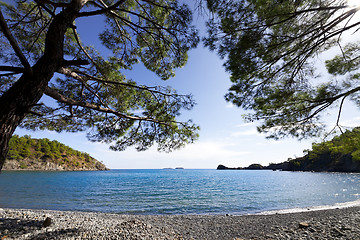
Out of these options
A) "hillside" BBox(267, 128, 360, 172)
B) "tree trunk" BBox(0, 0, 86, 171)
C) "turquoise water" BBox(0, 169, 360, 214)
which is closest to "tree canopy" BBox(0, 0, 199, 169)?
"tree trunk" BBox(0, 0, 86, 171)

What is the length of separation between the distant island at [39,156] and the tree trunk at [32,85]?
81414 mm

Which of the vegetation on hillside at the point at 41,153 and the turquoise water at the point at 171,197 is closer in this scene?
the turquoise water at the point at 171,197

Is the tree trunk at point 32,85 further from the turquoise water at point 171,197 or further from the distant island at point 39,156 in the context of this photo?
the distant island at point 39,156

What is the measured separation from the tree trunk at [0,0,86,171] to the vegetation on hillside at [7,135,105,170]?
267 ft

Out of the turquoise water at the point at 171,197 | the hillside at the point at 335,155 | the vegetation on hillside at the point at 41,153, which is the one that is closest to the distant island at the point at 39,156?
the vegetation on hillside at the point at 41,153

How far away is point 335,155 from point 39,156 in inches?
5810

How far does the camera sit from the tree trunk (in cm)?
235

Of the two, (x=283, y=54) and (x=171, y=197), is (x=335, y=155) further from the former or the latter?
(x=283, y=54)

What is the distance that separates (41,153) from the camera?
8156cm

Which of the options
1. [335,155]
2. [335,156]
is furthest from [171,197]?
[335,155]

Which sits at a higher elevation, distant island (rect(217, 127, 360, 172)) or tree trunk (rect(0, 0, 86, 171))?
tree trunk (rect(0, 0, 86, 171))

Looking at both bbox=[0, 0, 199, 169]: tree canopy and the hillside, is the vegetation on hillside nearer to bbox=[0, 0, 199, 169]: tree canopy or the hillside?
bbox=[0, 0, 199, 169]: tree canopy

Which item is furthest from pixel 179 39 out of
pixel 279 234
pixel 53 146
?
pixel 53 146

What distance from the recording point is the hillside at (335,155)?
462cm
